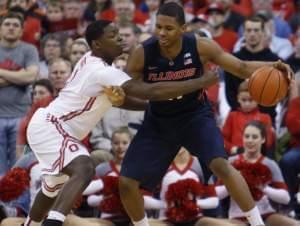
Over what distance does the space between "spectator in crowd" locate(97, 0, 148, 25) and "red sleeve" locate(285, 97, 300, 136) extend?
9.73ft

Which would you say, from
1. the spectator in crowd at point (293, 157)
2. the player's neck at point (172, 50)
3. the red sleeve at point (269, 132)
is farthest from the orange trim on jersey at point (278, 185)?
the player's neck at point (172, 50)

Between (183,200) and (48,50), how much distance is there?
3.62 metres

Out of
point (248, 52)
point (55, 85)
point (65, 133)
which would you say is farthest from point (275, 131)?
point (65, 133)

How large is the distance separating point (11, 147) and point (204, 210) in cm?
239

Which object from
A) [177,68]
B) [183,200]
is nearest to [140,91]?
[177,68]

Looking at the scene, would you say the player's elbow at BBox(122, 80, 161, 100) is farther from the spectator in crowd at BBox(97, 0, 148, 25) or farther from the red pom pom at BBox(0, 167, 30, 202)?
the spectator in crowd at BBox(97, 0, 148, 25)

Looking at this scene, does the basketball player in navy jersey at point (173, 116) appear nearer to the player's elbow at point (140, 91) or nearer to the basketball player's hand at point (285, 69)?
the basketball player's hand at point (285, 69)

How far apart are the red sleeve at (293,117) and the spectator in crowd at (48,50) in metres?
3.07

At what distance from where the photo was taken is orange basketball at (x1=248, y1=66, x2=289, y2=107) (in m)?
8.59

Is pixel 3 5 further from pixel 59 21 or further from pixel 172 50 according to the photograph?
pixel 172 50

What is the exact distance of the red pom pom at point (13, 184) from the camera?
34.6ft

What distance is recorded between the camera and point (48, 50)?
1319 cm

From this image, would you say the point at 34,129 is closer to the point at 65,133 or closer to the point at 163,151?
the point at 65,133

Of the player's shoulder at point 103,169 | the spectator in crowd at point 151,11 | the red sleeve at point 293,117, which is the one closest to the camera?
the player's shoulder at point 103,169
